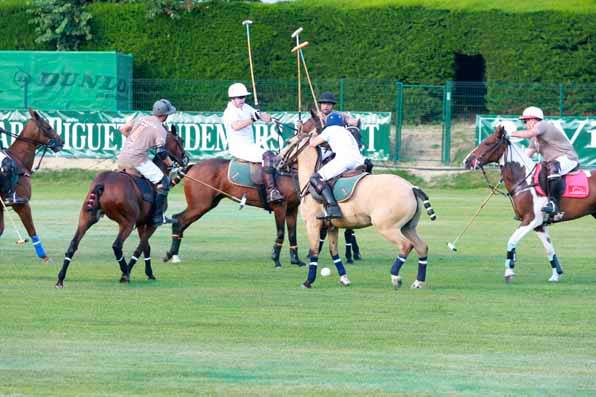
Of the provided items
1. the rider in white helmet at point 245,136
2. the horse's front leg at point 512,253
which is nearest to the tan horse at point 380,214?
the horse's front leg at point 512,253

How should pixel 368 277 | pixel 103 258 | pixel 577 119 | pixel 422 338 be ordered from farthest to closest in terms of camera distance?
pixel 577 119
pixel 103 258
pixel 368 277
pixel 422 338

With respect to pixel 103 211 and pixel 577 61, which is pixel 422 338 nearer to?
pixel 103 211

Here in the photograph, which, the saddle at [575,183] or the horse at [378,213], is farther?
the saddle at [575,183]

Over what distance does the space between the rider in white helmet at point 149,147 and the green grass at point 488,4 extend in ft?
79.2

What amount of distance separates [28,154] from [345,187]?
17.0 feet

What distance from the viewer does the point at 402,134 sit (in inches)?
1453

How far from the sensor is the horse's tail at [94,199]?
15852 millimetres

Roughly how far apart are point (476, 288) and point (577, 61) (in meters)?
23.6

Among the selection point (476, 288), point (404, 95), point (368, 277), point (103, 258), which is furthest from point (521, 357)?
point (404, 95)

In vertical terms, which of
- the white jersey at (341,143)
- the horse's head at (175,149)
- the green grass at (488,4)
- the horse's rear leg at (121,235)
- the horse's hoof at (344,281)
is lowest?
the horse's hoof at (344,281)

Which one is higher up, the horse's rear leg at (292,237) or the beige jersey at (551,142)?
the beige jersey at (551,142)

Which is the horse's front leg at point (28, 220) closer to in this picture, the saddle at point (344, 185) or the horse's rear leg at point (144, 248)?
the horse's rear leg at point (144, 248)

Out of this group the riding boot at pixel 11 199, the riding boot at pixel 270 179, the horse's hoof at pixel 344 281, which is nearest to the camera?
the horse's hoof at pixel 344 281

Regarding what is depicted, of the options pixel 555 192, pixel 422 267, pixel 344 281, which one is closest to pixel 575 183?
pixel 555 192
